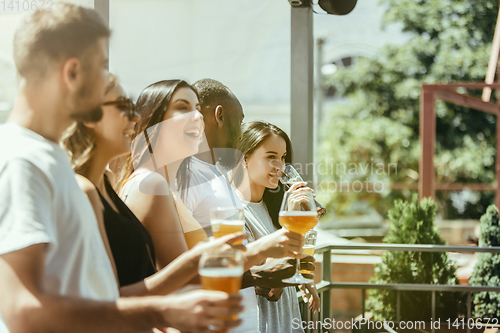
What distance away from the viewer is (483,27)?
38.1ft

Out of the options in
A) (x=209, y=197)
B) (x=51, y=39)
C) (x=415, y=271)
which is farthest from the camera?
(x=415, y=271)

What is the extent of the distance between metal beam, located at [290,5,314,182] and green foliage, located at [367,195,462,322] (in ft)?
4.52

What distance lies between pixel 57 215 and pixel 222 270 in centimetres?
30

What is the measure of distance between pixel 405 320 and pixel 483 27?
10.4 m

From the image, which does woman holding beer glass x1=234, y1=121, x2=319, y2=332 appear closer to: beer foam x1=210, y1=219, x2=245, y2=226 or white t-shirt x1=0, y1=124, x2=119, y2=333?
beer foam x1=210, y1=219, x2=245, y2=226

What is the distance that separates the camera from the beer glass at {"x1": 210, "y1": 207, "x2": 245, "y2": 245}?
1.02 meters

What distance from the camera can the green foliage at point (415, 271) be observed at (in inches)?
133

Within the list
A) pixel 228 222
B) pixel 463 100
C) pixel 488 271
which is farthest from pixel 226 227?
pixel 463 100

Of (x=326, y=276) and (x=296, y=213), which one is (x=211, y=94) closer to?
(x=296, y=213)

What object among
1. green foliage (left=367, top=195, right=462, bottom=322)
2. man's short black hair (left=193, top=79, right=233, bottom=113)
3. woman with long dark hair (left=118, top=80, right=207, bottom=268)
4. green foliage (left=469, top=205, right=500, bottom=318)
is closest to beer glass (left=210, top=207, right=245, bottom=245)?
woman with long dark hair (left=118, top=80, right=207, bottom=268)

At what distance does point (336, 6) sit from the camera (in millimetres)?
2264

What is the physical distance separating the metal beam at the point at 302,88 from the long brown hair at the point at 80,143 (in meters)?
1.51

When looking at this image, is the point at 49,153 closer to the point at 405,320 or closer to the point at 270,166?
the point at 270,166

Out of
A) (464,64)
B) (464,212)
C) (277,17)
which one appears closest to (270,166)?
(277,17)
